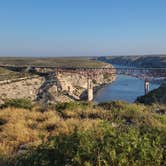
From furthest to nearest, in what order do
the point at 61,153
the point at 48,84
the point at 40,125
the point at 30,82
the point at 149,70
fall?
the point at 149,70, the point at 48,84, the point at 30,82, the point at 40,125, the point at 61,153

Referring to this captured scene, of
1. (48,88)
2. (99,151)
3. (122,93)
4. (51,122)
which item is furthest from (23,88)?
(99,151)

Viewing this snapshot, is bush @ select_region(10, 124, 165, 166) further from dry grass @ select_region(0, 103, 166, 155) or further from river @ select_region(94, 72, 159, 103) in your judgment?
river @ select_region(94, 72, 159, 103)

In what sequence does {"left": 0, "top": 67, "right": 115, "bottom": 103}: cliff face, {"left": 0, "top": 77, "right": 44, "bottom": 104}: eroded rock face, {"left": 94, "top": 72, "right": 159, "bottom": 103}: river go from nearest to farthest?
{"left": 0, "top": 77, "right": 44, "bottom": 104}: eroded rock face
{"left": 0, "top": 67, "right": 115, "bottom": 103}: cliff face
{"left": 94, "top": 72, "right": 159, "bottom": 103}: river

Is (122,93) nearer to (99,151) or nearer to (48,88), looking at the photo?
(48,88)

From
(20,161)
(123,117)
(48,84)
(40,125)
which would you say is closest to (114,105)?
(123,117)

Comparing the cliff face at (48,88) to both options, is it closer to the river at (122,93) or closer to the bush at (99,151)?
the river at (122,93)

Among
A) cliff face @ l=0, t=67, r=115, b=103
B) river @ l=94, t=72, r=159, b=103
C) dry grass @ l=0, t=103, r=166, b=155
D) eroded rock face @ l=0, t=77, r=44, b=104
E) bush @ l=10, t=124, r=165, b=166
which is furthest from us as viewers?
river @ l=94, t=72, r=159, b=103

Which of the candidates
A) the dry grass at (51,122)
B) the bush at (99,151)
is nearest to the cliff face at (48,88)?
the dry grass at (51,122)

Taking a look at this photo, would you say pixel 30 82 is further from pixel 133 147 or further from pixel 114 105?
pixel 133 147

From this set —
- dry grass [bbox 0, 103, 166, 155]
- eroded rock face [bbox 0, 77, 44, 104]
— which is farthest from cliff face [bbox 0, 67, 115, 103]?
dry grass [bbox 0, 103, 166, 155]
